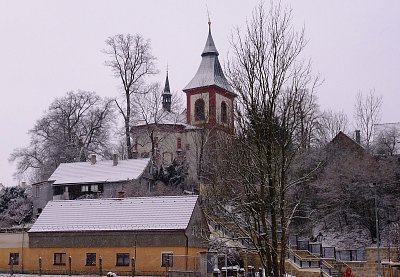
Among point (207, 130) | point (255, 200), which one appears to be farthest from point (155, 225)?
point (207, 130)

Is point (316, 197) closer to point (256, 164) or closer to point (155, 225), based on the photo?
point (155, 225)

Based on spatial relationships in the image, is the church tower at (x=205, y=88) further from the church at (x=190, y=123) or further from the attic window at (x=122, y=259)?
the attic window at (x=122, y=259)

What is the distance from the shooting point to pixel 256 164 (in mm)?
15828

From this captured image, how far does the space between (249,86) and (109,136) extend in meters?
63.5

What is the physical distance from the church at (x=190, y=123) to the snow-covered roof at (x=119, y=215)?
78.6ft

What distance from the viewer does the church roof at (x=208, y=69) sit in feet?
283

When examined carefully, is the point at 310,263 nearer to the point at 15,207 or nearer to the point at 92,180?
the point at 92,180

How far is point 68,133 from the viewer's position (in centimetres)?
7569

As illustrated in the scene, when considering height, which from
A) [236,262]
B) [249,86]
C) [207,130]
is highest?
[207,130]

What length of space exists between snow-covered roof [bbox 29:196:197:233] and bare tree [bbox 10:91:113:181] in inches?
1241

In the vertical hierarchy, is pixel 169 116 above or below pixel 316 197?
above

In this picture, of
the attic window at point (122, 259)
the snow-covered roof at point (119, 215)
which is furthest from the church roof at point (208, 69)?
the attic window at point (122, 259)

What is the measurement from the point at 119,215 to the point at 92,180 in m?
22.2

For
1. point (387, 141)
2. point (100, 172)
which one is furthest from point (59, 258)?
point (387, 141)
